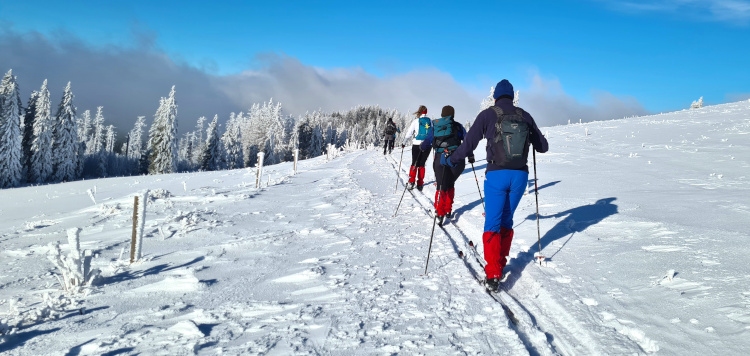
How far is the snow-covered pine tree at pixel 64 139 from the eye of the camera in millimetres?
48969

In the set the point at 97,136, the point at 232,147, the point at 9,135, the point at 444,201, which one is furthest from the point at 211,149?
the point at 444,201

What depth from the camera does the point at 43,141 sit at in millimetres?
46406

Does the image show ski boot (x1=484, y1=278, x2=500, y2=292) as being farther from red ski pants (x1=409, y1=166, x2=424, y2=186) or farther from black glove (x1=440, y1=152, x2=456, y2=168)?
red ski pants (x1=409, y1=166, x2=424, y2=186)

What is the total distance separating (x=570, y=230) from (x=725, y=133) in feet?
78.6

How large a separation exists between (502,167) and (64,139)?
60.8 meters

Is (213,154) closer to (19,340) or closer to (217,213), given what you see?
(217,213)

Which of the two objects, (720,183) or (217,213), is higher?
(720,183)

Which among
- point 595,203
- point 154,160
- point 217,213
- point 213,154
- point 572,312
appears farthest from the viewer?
point 213,154

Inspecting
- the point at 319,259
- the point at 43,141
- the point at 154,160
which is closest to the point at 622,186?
the point at 319,259

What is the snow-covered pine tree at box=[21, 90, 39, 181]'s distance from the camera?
48656mm

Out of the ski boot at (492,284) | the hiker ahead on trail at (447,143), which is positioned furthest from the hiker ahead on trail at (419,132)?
the ski boot at (492,284)

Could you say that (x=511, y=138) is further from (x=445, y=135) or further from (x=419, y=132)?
(x=419, y=132)

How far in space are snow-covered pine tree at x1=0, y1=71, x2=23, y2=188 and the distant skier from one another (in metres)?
54.0

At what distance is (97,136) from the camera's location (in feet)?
298
